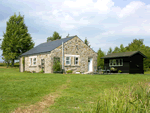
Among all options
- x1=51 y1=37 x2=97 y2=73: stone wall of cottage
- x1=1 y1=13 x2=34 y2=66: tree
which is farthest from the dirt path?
x1=1 y1=13 x2=34 y2=66: tree

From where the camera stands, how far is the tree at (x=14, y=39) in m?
41.9

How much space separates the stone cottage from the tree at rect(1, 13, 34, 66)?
45.4ft

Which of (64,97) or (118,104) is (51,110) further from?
(118,104)

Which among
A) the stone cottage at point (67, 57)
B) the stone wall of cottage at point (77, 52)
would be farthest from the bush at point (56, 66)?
the stone wall of cottage at point (77, 52)

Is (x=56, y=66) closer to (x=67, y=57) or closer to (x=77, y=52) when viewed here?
(x=67, y=57)

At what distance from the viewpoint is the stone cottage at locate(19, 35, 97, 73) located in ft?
82.4

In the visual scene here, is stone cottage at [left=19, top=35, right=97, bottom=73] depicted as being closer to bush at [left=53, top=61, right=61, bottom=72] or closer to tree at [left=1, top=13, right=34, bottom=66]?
bush at [left=53, top=61, right=61, bottom=72]

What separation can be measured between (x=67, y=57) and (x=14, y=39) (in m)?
21.6

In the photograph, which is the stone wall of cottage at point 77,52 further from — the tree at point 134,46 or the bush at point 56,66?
the tree at point 134,46

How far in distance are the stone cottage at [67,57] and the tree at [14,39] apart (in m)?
13.8

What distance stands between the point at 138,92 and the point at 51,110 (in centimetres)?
332

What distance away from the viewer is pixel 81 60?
27.7 m

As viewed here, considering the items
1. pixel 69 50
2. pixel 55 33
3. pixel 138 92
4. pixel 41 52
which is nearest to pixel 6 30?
pixel 55 33

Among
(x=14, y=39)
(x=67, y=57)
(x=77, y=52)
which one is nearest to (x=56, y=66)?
(x=67, y=57)
